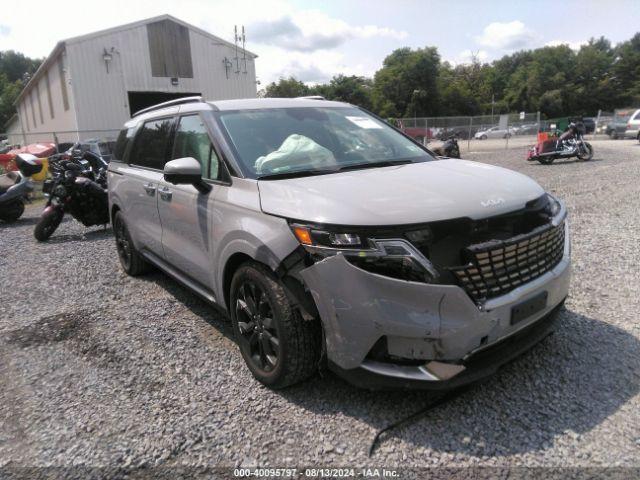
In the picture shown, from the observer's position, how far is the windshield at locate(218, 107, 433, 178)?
3.28 m

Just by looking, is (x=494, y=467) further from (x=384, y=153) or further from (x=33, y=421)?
(x=33, y=421)

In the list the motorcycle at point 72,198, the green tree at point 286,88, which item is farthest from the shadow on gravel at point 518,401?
the green tree at point 286,88

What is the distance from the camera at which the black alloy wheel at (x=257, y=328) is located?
2.92 metres

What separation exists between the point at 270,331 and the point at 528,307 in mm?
1504

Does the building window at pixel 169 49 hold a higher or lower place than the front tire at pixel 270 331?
higher

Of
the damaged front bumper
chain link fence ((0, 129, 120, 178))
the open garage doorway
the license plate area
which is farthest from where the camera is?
the open garage doorway

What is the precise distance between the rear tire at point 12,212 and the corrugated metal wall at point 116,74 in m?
13.7

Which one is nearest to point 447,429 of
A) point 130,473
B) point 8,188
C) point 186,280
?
point 130,473

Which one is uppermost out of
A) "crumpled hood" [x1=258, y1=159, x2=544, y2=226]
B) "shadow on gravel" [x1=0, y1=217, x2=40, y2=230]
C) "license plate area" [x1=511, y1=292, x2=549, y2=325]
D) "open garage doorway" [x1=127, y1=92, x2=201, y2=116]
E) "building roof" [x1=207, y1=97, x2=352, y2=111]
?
"open garage doorway" [x1=127, y1=92, x2=201, y2=116]

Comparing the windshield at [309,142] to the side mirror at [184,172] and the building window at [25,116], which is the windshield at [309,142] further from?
the building window at [25,116]

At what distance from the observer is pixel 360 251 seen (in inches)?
94.1

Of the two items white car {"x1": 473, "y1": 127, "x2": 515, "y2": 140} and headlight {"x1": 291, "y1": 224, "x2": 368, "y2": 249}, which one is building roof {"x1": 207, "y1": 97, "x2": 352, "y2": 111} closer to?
headlight {"x1": 291, "y1": 224, "x2": 368, "y2": 249}

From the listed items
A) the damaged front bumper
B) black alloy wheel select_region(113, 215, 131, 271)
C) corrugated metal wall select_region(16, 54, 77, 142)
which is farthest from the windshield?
corrugated metal wall select_region(16, 54, 77, 142)

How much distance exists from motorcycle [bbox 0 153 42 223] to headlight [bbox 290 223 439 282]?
9615 mm
